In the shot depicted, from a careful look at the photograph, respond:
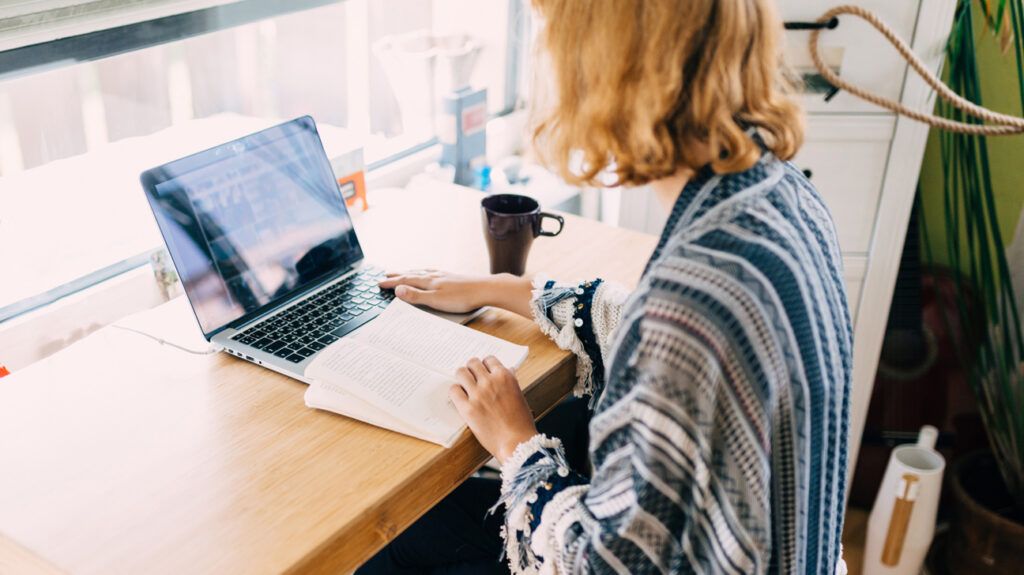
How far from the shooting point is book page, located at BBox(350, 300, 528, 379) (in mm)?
1104

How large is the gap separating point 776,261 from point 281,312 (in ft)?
2.26

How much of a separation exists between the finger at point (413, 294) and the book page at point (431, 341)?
30 millimetres

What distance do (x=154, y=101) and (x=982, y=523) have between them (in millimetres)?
1684

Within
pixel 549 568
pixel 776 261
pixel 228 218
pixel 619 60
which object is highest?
pixel 619 60

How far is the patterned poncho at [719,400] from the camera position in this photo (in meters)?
0.76

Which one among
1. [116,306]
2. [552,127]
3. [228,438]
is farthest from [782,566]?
[116,306]

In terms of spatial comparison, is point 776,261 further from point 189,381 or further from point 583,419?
point 583,419

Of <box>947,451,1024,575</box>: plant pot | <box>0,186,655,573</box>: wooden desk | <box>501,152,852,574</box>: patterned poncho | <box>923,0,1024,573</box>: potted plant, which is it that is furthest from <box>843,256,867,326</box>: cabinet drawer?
<box>501,152,852,574</box>: patterned poncho

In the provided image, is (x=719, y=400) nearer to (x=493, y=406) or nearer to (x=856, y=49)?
(x=493, y=406)

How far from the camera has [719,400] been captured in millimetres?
772

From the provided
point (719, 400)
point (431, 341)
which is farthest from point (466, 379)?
point (719, 400)

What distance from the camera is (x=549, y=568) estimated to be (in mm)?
893

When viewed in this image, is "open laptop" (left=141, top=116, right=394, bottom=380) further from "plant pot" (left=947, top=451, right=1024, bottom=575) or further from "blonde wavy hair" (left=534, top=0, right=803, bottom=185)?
"plant pot" (left=947, top=451, right=1024, bottom=575)

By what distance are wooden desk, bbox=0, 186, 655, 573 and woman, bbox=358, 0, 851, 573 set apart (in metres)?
0.18
